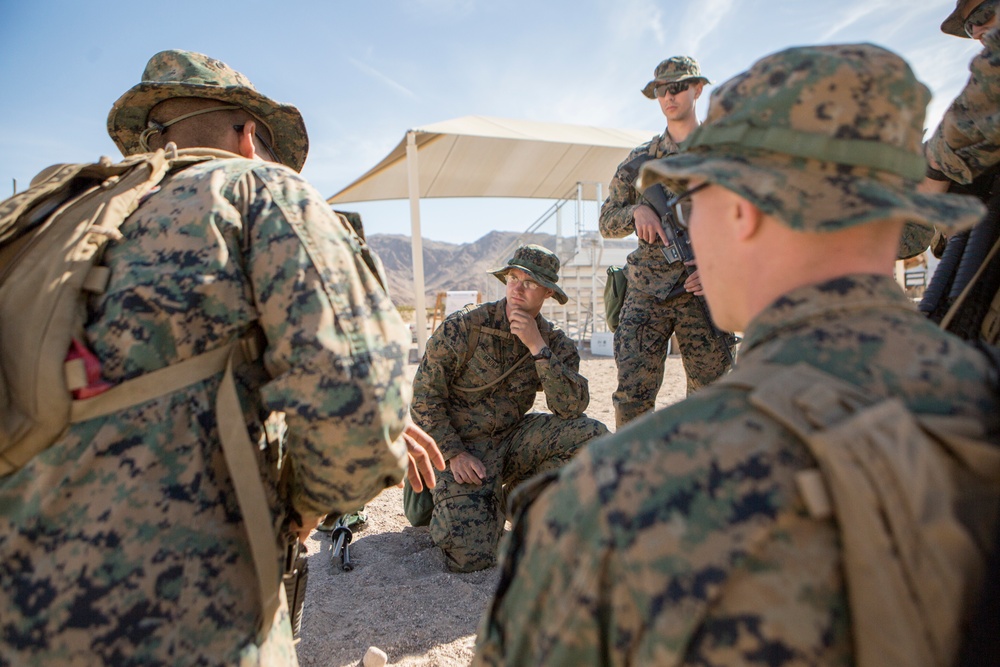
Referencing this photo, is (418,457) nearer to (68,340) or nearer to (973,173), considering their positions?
(68,340)

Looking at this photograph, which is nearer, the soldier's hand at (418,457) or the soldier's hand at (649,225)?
the soldier's hand at (418,457)

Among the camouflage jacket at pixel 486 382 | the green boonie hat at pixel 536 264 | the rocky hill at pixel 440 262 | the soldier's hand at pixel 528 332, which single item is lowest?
the rocky hill at pixel 440 262

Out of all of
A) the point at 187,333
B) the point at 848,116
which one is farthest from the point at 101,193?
the point at 848,116

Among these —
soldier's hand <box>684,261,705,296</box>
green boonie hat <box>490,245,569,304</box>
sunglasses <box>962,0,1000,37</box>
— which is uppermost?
sunglasses <box>962,0,1000,37</box>

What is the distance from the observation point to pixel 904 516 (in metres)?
0.81

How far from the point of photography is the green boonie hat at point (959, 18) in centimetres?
240

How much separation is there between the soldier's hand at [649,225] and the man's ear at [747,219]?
2763 millimetres

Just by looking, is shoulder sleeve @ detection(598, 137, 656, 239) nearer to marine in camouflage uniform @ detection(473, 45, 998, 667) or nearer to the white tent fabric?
marine in camouflage uniform @ detection(473, 45, 998, 667)

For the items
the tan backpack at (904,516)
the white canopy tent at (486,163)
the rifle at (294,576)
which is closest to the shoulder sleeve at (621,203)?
the rifle at (294,576)

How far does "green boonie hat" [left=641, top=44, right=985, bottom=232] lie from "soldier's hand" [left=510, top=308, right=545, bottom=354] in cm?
291

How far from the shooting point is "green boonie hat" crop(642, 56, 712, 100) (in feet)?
12.7

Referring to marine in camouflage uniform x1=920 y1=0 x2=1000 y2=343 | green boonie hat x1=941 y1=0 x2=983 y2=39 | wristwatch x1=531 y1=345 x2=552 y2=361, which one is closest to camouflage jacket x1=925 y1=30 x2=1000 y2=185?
marine in camouflage uniform x1=920 y1=0 x2=1000 y2=343

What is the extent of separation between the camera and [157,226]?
1473 millimetres

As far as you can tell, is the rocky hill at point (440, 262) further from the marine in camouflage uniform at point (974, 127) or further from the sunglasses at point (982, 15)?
the marine in camouflage uniform at point (974, 127)
